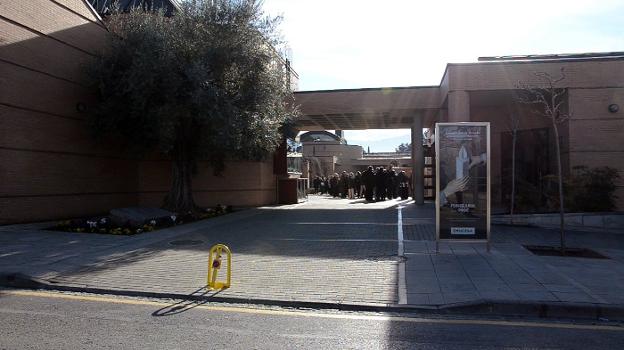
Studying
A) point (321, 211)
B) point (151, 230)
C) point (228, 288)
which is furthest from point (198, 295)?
point (321, 211)

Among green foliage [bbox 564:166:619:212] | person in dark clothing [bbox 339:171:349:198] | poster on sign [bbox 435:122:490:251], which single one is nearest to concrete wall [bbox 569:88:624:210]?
green foliage [bbox 564:166:619:212]

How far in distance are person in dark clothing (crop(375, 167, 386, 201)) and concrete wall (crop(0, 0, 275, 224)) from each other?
11.4 meters

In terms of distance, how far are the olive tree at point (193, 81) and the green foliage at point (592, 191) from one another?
8609 millimetres

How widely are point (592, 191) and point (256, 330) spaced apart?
11.6m

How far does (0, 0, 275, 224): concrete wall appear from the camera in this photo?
1374cm

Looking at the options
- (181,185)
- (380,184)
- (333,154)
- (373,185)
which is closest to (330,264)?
(181,185)

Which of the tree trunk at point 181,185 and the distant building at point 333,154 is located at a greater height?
the distant building at point 333,154

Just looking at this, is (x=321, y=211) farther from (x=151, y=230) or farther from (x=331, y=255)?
(x=331, y=255)

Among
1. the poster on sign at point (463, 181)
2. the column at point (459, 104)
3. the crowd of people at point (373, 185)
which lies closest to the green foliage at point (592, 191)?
the column at point (459, 104)

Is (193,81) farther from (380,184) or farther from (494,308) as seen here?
(380,184)

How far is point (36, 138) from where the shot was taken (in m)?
14.7

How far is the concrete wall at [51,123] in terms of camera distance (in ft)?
45.1

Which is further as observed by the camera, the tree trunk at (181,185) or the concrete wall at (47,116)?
the tree trunk at (181,185)

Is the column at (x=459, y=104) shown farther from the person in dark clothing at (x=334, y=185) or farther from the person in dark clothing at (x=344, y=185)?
the person in dark clothing at (x=334, y=185)
